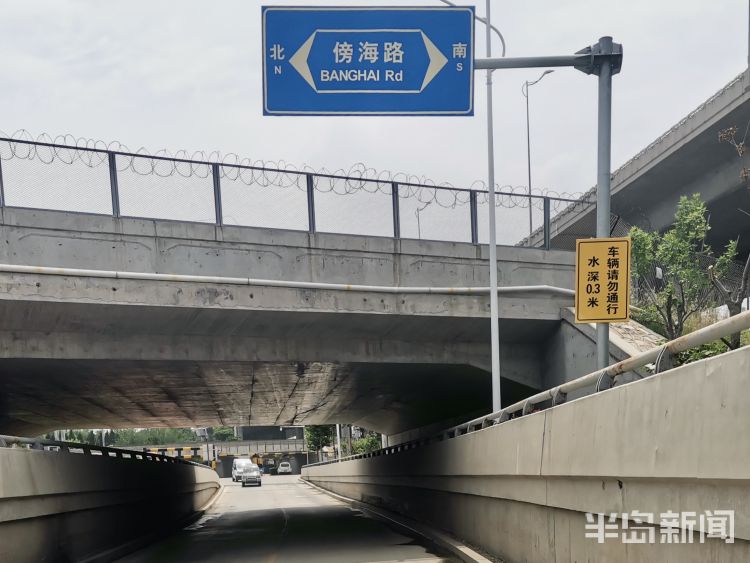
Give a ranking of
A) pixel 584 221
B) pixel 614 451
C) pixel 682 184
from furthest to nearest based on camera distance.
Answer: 1. pixel 584 221
2. pixel 682 184
3. pixel 614 451

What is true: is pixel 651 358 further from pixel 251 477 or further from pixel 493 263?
pixel 251 477

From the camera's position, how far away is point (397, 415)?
39312mm

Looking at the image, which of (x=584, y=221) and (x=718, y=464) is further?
(x=584, y=221)

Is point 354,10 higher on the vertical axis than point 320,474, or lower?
higher

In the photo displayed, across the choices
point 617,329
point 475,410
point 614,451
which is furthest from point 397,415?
point 614,451

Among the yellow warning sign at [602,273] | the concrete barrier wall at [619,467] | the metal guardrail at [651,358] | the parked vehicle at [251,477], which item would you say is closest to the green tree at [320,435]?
the parked vehicle at [251,477]

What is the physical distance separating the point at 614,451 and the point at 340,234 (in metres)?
13.2

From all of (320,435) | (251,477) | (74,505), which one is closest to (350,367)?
(74,505)

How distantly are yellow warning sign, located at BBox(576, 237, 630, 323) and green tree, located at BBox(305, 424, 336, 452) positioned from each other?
97.9 m

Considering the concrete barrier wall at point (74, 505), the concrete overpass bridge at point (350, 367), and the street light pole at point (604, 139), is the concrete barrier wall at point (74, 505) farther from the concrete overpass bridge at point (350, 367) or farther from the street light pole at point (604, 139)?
the street light pole at point (604, 139)

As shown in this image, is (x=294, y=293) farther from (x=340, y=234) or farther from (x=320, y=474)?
(x=320, y=474)

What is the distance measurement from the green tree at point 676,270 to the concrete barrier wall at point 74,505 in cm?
1375

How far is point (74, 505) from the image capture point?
1529 cm

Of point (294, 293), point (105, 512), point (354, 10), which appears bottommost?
point (105, 512)
